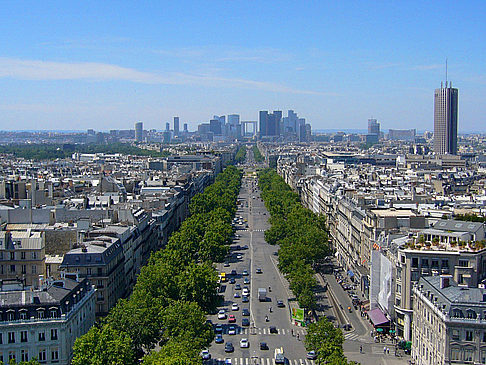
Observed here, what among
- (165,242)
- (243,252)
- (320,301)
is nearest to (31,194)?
(165,242)

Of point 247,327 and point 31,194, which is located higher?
point 31,194

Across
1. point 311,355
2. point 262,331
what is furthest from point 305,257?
point 311,355

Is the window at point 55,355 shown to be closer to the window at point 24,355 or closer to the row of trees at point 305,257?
the window at point 24,355

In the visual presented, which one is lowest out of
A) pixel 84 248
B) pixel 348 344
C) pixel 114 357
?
pixel 348 344

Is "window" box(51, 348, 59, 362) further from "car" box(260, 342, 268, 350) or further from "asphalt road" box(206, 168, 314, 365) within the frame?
"car" box(260, 342, 268, 350)

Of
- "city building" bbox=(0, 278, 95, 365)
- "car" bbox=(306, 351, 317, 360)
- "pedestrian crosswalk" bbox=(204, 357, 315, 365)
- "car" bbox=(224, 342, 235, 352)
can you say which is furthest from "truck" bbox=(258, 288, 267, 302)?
"city building" bbox=(0, 278, 95, 365)

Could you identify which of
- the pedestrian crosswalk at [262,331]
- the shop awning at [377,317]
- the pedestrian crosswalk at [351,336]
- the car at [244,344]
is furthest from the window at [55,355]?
the shop awning at [377,317]

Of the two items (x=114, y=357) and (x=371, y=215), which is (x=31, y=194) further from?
(x=114, y=357)

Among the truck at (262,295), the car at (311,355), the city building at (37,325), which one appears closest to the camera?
the city building at (37,325)
